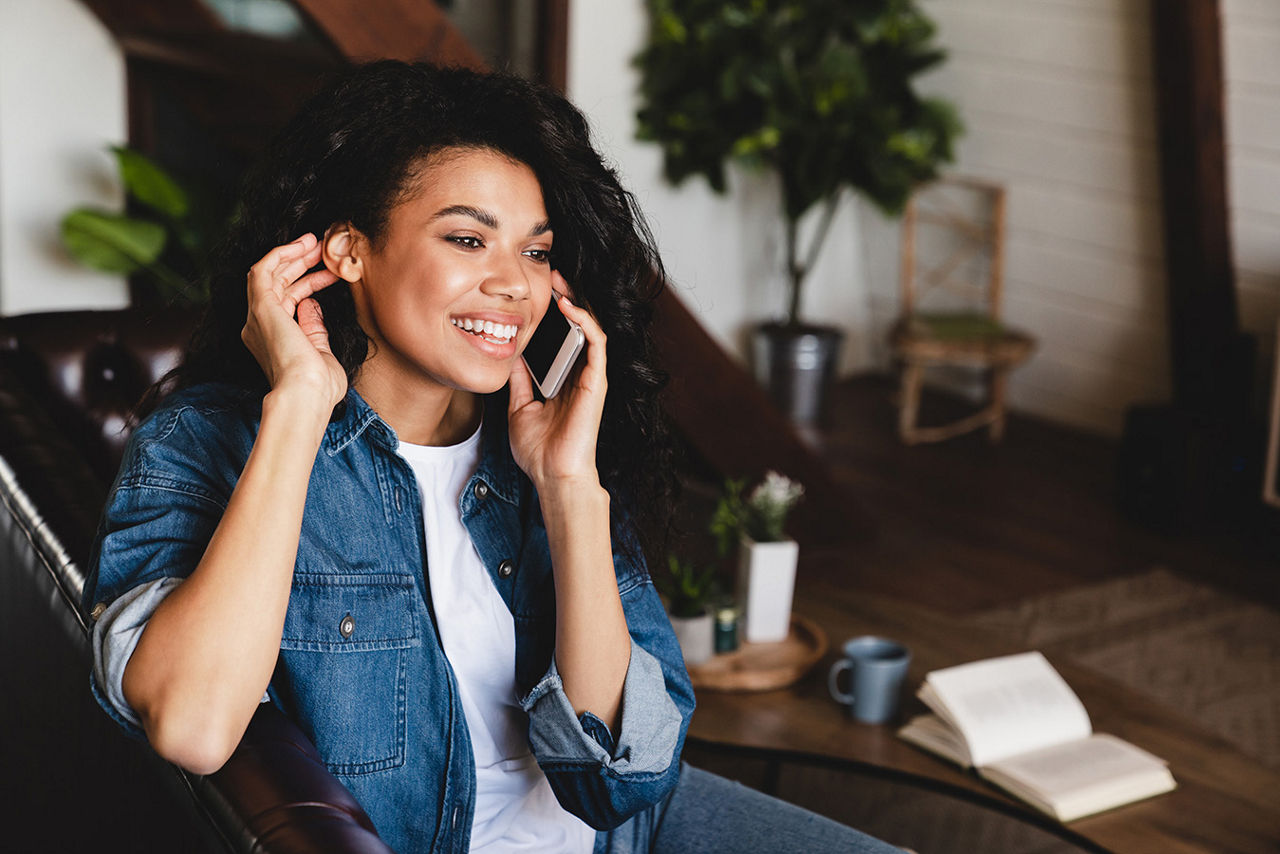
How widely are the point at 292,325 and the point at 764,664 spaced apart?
3.16 feet

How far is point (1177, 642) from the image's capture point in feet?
10.7

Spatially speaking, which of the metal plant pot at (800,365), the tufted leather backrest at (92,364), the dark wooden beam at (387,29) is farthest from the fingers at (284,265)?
the metal plant pot at (800,365)

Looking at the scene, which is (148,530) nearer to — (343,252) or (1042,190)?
(343,252)

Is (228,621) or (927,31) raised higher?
Result: (927,31)

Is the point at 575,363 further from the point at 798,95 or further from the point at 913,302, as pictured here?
the point at 913,302

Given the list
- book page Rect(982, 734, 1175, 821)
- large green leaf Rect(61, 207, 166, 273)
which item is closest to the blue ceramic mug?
book page Rect(982, 734, 1175, 821)

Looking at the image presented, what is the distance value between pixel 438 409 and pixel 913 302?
3999 millimetres

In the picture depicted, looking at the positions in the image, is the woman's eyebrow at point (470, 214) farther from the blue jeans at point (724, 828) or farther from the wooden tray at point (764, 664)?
the wooden tray at point (764, 664)

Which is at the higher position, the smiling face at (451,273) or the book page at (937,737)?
the smiling face at (451,273)

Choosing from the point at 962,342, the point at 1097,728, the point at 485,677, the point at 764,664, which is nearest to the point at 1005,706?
the point at 1097,728

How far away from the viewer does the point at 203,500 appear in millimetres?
1237

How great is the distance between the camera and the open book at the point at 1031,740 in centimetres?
159

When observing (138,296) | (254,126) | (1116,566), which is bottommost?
(1116,566)

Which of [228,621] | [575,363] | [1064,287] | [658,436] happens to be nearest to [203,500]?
[228,621]
